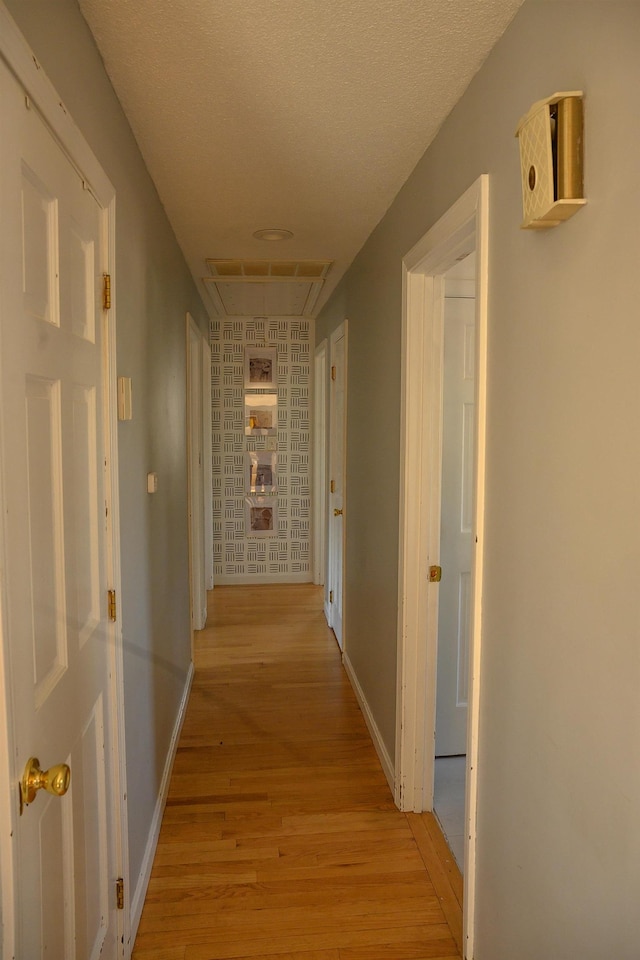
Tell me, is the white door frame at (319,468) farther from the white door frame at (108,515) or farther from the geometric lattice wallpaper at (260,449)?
the white door frame at (108,515)

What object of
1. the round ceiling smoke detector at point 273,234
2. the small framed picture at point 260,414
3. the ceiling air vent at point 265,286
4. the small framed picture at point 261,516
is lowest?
the small framed picture at point 261,516

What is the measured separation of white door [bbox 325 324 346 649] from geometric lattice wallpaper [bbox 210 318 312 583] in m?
1.08

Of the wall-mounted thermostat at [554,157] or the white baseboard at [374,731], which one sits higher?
the wall-mounted thermostat at [554,157]

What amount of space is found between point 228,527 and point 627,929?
499 cm

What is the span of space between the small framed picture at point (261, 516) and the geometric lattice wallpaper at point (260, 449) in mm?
29

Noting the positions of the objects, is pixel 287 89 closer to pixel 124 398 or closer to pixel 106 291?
pixel 106 291

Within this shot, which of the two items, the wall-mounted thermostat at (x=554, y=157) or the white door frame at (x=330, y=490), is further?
the white door frame at (x=330, y=490)

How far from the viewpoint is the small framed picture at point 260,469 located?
5.78 meters

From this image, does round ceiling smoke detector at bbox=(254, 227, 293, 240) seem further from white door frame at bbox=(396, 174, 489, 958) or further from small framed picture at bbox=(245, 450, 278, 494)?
small framed picture at bbox=(245, 450, 278, 494)

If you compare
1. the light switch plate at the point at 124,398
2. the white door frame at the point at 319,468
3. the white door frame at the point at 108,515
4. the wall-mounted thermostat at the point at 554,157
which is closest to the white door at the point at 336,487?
the white door frame at the point at 319,468

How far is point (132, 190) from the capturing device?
1995 millimetres

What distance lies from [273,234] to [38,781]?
8.51ft

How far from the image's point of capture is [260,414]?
18.8ft

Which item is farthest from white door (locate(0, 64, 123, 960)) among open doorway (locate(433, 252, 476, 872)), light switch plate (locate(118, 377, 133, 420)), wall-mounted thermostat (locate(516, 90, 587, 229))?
open doorway (locate(433, 252, 476, 872))
